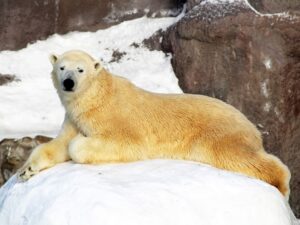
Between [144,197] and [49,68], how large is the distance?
7.08 m

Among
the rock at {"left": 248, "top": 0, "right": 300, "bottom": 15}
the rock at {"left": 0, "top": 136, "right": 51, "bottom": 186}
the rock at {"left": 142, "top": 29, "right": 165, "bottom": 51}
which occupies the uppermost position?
the rock at {"left": 248, "top": 0, "right": 300, "bottom": 15}

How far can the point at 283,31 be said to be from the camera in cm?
971

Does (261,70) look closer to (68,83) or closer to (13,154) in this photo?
(13,154)

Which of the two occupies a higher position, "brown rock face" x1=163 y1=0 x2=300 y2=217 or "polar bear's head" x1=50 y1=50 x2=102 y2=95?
"polar bear's head" x1=50 y1=50 x2=102 y2=95

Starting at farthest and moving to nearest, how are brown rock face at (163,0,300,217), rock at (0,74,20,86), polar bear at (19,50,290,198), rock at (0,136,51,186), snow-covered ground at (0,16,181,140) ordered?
rock at (0,74,20,86) → snow-covered ground at (0,16,181,140) → brown rock face at (163,0,300,217) → rock at (0,136,51,186) → polar bear at (19,50,290,198)

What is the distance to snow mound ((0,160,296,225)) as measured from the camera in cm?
→ 485

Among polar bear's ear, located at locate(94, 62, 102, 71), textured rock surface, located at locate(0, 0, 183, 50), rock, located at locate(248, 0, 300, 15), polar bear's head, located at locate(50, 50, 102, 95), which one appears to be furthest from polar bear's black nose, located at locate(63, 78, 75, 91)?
textured rock surface, located at locate(0, 0, 183, 50)

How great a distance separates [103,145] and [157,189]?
2.64 ft

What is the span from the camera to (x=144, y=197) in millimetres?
4969

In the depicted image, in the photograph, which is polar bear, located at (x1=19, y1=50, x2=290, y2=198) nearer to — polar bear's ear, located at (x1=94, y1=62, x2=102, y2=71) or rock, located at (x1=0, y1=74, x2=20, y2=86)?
polar bear's ear, located at (x1=94, y1=62, x2=102, y2=71)

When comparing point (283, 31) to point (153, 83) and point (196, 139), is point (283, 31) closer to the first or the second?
point (153, 83)

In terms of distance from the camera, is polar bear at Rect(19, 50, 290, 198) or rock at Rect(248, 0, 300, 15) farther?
rock at Rect(248, 0, 300, 15)

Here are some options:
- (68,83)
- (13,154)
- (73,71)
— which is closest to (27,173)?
(68,83)

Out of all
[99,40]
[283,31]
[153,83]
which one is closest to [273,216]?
[283,31]
